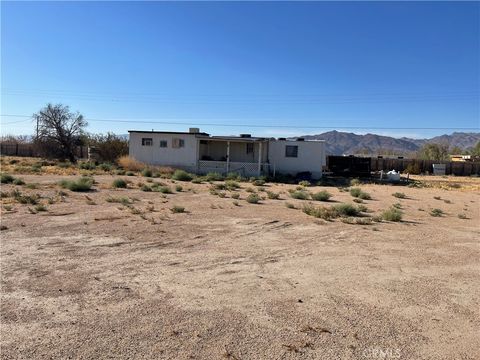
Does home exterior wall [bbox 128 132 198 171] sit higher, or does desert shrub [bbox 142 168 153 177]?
home exterior wall [bbox 128 132 198 171]

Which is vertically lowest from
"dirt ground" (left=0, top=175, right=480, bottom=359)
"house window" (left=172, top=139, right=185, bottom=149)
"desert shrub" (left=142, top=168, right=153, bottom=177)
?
"dirt ground" (left=0, top=175, right=480, bottom=359)

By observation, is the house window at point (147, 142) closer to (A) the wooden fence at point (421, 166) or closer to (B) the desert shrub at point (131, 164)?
(B) the desert shrub at point (131, 164)

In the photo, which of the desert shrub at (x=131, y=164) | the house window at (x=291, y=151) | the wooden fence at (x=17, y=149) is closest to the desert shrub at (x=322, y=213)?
the house window at (x=291, y=151)

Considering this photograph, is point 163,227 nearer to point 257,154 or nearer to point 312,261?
point 312,261

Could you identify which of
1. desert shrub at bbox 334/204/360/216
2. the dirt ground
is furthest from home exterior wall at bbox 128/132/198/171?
the dirt ground

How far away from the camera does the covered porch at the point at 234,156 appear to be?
3158 centimetres

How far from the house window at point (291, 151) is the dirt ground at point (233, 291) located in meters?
22.0

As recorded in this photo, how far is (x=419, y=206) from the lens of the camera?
56.6 ft

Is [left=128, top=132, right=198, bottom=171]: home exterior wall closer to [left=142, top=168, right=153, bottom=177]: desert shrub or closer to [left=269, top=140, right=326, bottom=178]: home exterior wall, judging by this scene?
[left=142, top=168, right=153, bottom=177]: desert shrub

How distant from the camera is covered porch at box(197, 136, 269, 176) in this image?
3158 centimetres

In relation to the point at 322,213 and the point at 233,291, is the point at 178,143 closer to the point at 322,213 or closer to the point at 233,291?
the point at 322,213

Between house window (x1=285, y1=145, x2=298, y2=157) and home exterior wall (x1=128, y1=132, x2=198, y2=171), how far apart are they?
22.2ft

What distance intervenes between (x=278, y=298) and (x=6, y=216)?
8456 millimetres

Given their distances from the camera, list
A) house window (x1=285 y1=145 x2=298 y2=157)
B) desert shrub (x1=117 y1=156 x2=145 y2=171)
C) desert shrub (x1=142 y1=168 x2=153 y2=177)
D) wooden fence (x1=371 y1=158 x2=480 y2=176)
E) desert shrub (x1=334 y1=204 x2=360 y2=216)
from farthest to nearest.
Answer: wooden fence (x1=371 y1=158 x2=480 y2=176) → house window (x1=285 y1=145 x2=298 y2=157) → desert shrub (x1=117 y1=156 x2=145 y2=171) → desert shrub (x1=142 y1=168 x2=153 y2=177) → desert shrub (x1=334 y1=204 x2=360 y2=216)
